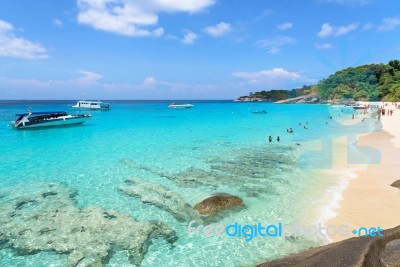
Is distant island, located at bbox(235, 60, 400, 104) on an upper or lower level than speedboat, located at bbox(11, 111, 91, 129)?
upper

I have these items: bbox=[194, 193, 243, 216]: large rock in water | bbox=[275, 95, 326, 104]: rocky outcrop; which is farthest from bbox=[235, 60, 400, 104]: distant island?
bbox=[194, 193, 243, 216]: large rock in water

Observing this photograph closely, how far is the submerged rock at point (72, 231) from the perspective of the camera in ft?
28.2

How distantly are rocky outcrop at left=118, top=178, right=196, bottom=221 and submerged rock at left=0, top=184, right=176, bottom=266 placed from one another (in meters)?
1.31

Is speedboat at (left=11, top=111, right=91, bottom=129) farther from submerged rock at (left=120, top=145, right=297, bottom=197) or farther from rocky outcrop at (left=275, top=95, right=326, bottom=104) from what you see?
rocky outcrop at (left=275, top=95, right=326, bottom=104)

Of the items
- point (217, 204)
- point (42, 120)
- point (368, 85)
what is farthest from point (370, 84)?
point (217, 204)

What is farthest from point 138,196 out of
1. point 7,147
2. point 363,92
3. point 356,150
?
point 363,92

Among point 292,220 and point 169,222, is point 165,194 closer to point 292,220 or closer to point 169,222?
point 169,222

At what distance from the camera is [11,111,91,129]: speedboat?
41.8 meters

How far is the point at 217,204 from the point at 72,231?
5.44 m

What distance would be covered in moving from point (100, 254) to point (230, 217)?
4.79m

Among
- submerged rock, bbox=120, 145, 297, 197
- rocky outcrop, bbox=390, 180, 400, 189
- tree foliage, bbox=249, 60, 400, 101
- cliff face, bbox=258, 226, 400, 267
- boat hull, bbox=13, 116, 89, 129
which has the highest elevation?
tree foliage, bbox=249, 60, 400, 101

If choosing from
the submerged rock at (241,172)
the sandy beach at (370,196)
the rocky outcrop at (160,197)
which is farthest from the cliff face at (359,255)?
the submerged rock at (241,172)

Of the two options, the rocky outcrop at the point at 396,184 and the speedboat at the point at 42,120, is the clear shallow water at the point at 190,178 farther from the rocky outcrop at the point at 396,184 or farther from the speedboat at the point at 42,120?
the speedboat at the point at 42,120

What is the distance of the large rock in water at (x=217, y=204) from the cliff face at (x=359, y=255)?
4.92 metres
